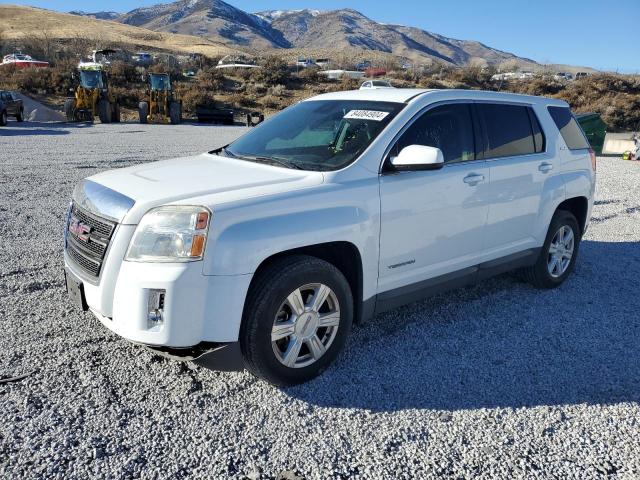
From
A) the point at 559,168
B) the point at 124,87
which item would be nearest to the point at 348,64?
the point at 124,87

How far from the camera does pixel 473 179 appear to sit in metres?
4.14

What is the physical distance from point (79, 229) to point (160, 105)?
29319 millimetres

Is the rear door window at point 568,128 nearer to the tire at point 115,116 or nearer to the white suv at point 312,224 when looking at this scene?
the white suv at point 312,224

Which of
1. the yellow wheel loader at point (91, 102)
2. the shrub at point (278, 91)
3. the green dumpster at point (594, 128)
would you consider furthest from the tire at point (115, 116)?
the green dumpster at point (594, 128)

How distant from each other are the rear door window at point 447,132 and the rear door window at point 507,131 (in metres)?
0.20

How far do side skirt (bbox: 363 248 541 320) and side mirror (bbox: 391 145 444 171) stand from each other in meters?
0.87

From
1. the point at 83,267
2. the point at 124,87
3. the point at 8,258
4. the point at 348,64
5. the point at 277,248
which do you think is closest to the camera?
the point at 277,248

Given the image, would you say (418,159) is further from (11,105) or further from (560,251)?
(11,105)

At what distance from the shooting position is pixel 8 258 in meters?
5.44

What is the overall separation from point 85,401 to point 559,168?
14.5ft

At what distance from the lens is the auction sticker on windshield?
153 inches

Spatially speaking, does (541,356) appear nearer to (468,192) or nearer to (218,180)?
(468,192)

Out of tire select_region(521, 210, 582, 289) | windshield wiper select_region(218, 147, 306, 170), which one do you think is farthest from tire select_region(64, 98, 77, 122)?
tire select_region(521, 210, 582, 289)

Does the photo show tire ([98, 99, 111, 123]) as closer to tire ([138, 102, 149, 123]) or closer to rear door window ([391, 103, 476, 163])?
tire ([138, 102, 149, 123])
